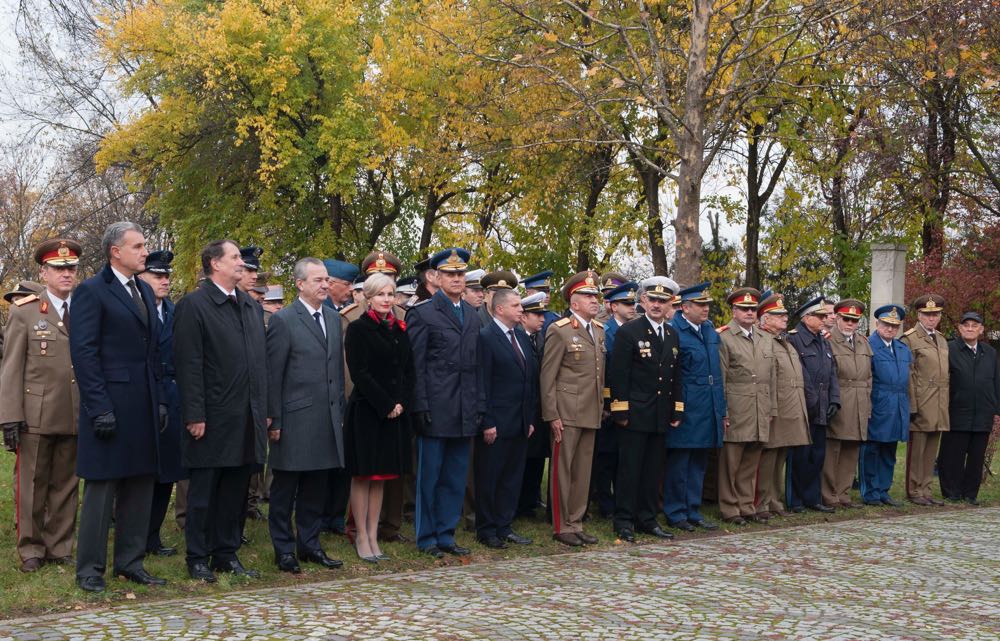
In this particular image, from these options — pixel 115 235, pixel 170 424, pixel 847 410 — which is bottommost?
pixel 170 424

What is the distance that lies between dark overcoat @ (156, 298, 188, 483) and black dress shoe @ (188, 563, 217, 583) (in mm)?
843

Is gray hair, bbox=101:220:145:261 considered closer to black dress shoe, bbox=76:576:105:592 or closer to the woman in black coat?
the woman in black coat

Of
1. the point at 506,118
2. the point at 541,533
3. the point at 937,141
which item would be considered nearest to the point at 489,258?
the point at 506,118

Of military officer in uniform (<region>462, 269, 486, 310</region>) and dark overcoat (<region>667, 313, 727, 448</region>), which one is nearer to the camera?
military officer in uniform (<region>462, 269, 486, 310</region>)

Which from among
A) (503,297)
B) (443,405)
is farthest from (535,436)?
(443,405)

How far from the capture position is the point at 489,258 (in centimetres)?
2656

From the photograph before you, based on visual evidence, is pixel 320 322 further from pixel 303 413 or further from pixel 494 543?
pixel 494 543

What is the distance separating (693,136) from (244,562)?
28.3 ft

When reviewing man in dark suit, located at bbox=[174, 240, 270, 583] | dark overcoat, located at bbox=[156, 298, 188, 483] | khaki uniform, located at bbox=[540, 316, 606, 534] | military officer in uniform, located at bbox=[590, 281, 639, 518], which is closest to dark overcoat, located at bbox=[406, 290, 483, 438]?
khaki uniform, located at bbox=[540, 316, 606, 534]

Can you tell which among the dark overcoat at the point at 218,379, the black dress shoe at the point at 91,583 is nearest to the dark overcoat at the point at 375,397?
the dark overcoat at the point at 218,379

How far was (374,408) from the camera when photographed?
8.15 metres

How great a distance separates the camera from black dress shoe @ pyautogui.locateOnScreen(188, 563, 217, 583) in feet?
23.5

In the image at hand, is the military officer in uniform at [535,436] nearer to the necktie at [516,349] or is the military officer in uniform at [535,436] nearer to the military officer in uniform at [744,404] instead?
the necktie at [516,349]

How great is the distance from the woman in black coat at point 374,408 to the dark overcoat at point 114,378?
4.89 ft
